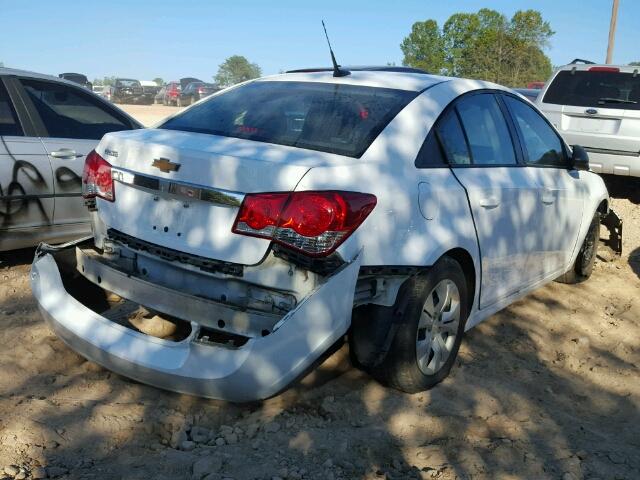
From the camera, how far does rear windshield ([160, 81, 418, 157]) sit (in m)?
3.24

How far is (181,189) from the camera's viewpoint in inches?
118

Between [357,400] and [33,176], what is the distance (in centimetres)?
306

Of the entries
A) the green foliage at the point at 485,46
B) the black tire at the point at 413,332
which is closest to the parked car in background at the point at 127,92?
the green foliage at the point at 485,46

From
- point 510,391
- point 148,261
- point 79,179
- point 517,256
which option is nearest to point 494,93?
point 517,256

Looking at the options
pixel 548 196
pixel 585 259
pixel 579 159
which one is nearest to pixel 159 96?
pixel 585 259

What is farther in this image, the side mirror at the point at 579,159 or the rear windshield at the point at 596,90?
the rear windshield at the point at 596,90

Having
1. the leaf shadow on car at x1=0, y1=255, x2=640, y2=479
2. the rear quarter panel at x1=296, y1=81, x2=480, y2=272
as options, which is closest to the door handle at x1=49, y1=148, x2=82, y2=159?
the leaf shadow on car at x1=0, y1=255, x2=640, y2=479

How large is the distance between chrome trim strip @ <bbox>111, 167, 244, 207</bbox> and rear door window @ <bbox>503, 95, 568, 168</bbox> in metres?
2.32

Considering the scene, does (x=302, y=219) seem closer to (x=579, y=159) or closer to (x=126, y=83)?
(x=579, y=159)

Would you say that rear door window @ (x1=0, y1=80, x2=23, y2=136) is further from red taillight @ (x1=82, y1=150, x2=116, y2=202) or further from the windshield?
the windshield

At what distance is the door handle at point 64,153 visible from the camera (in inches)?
197

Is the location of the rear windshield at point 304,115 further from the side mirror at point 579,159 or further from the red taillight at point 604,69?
the red taillight at point 604,69

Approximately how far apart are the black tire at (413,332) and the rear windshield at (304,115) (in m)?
0.72

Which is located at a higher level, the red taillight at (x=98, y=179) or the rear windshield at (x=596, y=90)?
the rear windshield at (x=596, y=90)
